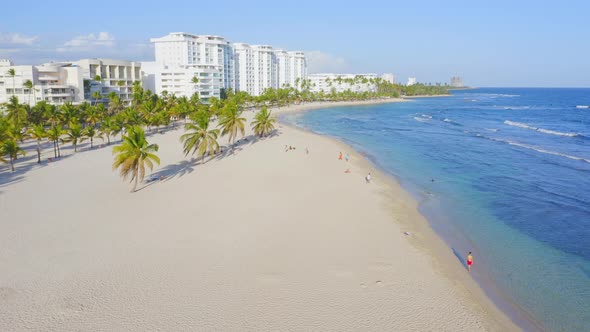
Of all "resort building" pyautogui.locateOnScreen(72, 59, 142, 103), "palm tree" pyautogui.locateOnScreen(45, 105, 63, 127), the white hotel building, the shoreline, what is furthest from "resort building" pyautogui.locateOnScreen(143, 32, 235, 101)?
the shoreline

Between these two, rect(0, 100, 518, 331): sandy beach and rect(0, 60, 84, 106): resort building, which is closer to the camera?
rect(0, 100, 518, 331): sandy beach

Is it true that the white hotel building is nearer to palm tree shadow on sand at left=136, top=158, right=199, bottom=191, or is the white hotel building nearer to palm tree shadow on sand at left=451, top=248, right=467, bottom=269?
palm tree shadow on sand at left=136, top=158, right=199, bottom=191

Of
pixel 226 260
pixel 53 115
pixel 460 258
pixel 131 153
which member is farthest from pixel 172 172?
pixel 53 115

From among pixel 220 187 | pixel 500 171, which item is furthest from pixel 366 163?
pixel 220 187

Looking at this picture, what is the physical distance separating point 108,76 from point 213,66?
34.9 m

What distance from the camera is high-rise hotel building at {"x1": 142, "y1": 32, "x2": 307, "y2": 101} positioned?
111m

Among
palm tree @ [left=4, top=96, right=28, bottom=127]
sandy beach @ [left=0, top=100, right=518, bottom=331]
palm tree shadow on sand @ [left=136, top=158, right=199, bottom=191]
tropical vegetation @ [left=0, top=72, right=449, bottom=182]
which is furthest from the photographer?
palm tree @ [left=4, top=96, right=28, bottom=127]

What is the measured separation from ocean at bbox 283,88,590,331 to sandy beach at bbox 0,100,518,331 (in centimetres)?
172

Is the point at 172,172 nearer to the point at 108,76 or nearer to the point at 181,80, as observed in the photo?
the point at 108,76

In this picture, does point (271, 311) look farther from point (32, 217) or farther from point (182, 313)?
point (32, 217)

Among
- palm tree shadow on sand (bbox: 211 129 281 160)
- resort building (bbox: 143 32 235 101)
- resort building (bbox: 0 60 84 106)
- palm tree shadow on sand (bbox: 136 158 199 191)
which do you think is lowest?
palm tree shadow on sand (bbox: 136 158 199 191)

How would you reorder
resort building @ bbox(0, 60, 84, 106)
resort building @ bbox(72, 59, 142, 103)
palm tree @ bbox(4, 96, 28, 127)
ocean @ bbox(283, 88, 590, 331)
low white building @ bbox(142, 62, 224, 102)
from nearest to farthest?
ocean @ bbox(283, 88, 590, 331), palm tree @ bbox(4, 96, 28, 127), resort building @ bbox(0, 60, 84, 106), resort building @ bbox(72, 59, 142, 103), low white building @ bbox(142, 62, 224, 102)

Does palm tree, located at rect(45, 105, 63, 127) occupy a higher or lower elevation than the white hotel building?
lower

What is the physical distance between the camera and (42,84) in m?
76.9
